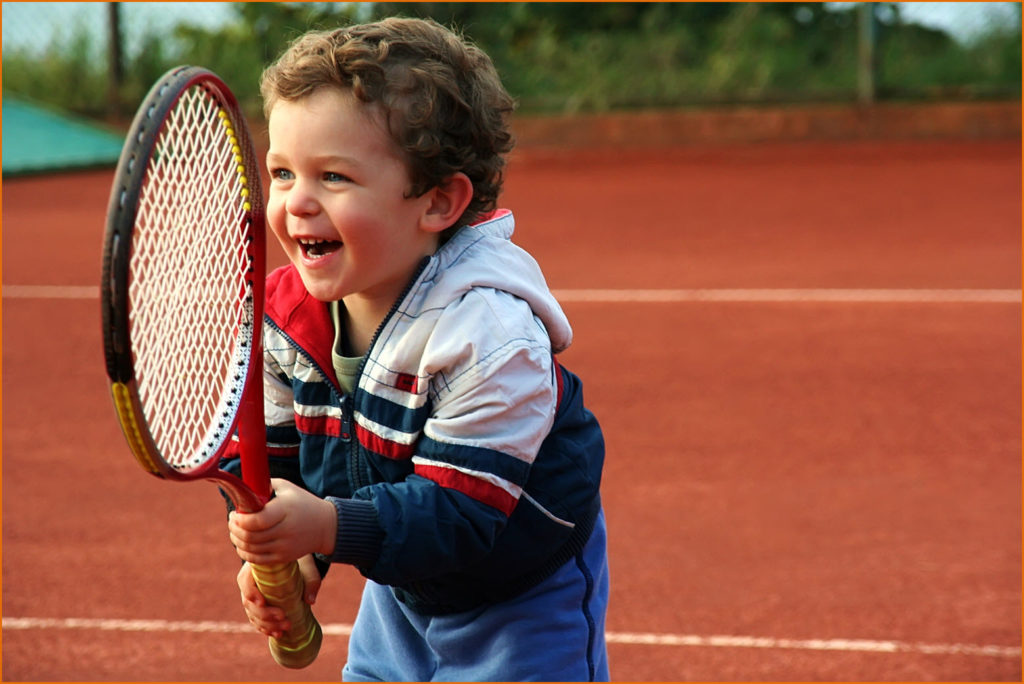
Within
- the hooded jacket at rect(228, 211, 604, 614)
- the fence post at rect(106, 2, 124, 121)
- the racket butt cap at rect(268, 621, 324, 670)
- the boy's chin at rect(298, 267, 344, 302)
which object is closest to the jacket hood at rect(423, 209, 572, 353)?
the hooded jacket at rect(228, 211, 604, 614)

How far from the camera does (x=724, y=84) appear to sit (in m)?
14.3

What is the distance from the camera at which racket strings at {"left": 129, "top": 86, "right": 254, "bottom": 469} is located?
1.82 meters

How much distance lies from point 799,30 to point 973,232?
230 inches

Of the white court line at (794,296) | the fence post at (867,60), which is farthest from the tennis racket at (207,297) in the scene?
the fence post at (867,60)

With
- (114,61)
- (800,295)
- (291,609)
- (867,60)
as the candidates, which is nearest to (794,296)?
(800,295)

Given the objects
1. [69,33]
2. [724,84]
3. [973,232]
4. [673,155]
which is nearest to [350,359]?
[973,232]

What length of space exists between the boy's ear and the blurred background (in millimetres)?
11783

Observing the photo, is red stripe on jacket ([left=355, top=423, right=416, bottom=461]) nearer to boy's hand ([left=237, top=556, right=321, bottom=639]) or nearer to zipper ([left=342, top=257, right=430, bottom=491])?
zipper ([left=342, top=257, right=430, bottom=491])

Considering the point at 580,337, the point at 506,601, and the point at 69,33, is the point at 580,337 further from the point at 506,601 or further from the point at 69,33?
the point at 69,33

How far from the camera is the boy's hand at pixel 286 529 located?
5.49 feet

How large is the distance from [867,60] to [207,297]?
1257 cm

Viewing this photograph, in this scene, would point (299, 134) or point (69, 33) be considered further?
point (69, 33)

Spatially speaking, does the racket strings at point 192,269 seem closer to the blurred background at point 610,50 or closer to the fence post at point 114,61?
the blurred background at point 610,50

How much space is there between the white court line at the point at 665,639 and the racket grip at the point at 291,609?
149cm
